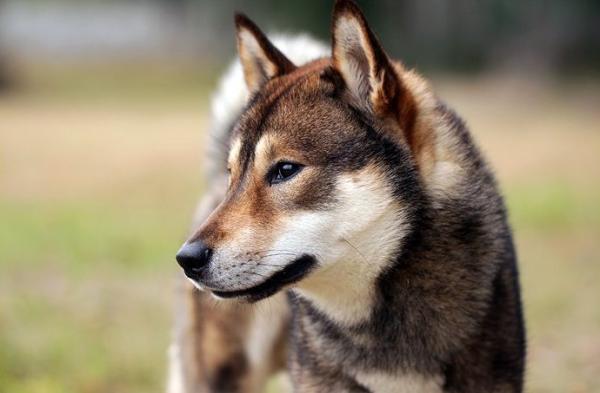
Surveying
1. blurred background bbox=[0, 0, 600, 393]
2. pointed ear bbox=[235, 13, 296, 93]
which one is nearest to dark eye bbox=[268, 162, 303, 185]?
pointed ear bbox=[235, 13, 296, 93]

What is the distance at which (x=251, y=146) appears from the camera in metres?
3.49

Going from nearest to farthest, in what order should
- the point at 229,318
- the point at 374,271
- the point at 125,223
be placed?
the point at 374,271 < the point at 229,318 < the point at 125,223

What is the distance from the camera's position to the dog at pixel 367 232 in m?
3.30

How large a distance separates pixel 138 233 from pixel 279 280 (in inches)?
261

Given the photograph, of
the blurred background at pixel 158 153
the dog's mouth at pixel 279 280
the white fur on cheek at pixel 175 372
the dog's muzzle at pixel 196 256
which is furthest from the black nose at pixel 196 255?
the blurred background at pixel 158 153

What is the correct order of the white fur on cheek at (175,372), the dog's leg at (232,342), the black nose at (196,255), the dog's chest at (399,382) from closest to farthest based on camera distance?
the black nose at (196,255) < the dog's chest at (399,382) < the dog's leg at (232,342) < the white fur on cheek at (175,372)

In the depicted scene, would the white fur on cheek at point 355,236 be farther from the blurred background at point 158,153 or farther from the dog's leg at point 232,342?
the blurred background at point 158,153

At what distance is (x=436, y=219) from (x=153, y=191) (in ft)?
30.4

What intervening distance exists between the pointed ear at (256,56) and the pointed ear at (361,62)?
43cm

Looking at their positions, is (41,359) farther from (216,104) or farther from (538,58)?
(538,58)

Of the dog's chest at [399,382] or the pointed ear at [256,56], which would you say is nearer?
the dog's chest at [399,382]

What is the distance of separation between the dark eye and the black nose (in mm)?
332

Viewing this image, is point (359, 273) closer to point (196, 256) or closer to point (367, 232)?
point (367, 232)

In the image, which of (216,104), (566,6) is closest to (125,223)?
(216,104)
